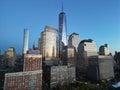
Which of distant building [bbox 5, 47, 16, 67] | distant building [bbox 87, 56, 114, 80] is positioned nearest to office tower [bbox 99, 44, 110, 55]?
distant building [bbox 87, 56, 114, 80]

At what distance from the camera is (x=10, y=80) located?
4506 centimetres

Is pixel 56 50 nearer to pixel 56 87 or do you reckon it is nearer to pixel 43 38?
pixel 43 38

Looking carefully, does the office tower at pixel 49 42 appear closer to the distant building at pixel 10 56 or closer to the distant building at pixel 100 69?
the distant building at pixel 10 56

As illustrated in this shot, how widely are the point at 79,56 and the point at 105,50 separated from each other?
2072 inches

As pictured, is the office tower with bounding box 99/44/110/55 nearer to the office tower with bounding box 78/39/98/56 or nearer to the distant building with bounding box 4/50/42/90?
the office tower with bounding box 78/39/98/56

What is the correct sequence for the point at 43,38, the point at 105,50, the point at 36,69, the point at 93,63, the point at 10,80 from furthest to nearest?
the point at 105,50 < the point at 43,38 < the point at 93,63 < the point at 36,69 < the point at 10,80

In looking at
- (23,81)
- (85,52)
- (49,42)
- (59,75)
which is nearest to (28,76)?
(23,81)

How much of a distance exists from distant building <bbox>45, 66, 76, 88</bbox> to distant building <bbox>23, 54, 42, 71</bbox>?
1160 cm

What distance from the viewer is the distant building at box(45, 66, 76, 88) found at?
65.7 meters

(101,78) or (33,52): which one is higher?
(33,52)

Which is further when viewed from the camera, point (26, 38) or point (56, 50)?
point (56, 50)

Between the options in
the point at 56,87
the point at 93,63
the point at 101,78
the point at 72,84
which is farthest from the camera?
the point at 93,63

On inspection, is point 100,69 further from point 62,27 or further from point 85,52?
point 62,27

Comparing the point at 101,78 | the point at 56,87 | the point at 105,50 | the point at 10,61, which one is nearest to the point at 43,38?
the point at 10,61
